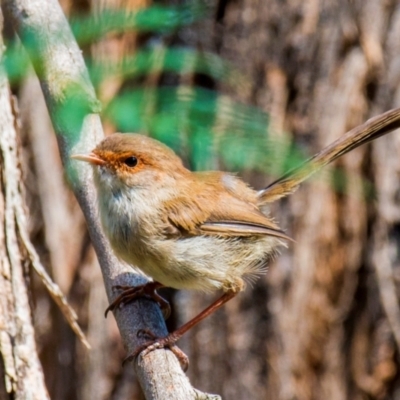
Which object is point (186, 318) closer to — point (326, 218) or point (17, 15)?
point (326, 218)

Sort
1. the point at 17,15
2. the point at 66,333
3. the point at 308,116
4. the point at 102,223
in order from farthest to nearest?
1. the point at 66,333
2. the point at 308,116
3. the point at 102,223
4. the point at 17,15

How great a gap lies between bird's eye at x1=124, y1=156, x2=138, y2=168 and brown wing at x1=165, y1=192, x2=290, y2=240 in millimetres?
268

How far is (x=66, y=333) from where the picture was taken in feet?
19.6

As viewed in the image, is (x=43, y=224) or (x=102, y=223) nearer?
(x=102, y=223)

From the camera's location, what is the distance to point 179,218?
3.64 meters

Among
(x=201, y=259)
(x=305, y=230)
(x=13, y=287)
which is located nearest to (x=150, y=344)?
(x=13, y=287)

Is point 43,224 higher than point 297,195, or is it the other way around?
point 43,224

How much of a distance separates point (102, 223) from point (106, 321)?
2.63 meters

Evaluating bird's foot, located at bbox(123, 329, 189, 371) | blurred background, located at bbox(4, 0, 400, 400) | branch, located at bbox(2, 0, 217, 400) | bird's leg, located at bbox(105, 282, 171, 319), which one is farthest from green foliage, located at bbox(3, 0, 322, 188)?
blurred background, located at bbox(4, 0, 400, 400)

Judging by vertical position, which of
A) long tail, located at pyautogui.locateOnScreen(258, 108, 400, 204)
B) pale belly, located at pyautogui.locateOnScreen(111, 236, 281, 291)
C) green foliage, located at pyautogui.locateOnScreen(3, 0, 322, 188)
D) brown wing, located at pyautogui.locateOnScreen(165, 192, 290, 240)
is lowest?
green foliage, located at pyautogui.locateOnScreen(3, 0, 322, 188)

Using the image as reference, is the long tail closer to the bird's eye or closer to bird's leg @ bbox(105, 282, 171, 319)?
the bird's eye

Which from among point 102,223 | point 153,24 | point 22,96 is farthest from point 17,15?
point 22,96

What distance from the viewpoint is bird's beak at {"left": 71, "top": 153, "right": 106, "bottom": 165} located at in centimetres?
313

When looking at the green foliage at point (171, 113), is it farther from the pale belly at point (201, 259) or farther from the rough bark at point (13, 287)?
the pale belly at point (201, 259)
